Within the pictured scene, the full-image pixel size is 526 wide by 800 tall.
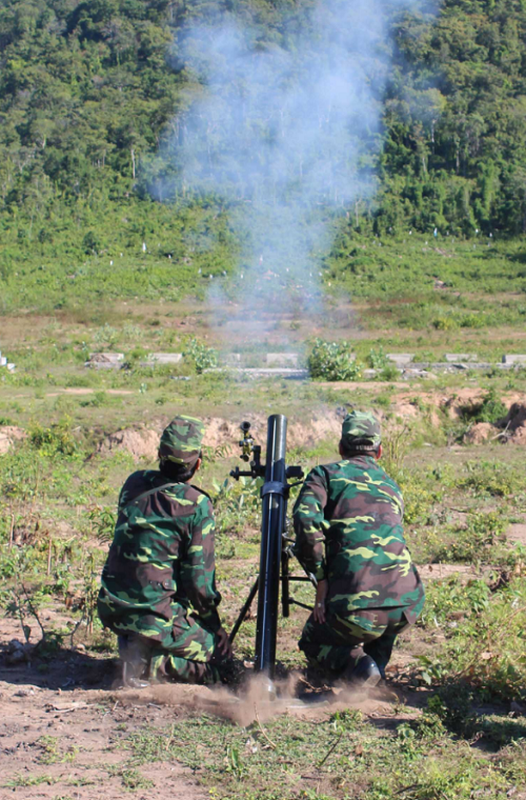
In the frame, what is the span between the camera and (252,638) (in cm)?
434

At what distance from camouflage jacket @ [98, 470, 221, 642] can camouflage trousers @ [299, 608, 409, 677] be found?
0.50 meters

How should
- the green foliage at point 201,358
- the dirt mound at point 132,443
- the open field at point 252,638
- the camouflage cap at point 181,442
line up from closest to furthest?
1. the open field at point 252,638
2. the camouflage cap at point 181,442
3. the dirt mound at point 132,443
4. the green foliage at point 201,358

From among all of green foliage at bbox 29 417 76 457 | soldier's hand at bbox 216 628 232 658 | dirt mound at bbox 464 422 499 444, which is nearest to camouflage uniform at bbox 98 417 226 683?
soldier's hand at bbox 216 628 232 658

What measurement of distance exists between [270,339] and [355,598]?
18993 millimetres

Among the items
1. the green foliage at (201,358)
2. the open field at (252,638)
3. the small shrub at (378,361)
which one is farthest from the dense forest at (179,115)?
the open field at (252,638)

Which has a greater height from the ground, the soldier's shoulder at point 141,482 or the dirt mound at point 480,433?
the soldier's shoulder at point 141,482

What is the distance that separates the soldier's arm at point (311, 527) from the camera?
3.37 meters

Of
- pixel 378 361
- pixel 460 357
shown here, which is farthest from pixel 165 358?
pixel 460 357

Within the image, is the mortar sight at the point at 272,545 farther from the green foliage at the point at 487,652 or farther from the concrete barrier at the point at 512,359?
the concrete barrier at the point at 512,359

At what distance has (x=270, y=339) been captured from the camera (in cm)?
2222

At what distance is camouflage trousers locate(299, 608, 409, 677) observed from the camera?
134 inches

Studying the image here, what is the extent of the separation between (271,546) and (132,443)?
7.00m

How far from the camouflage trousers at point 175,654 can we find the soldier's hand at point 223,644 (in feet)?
0.24

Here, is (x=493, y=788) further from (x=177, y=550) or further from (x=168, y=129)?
(x=168, y=129)
